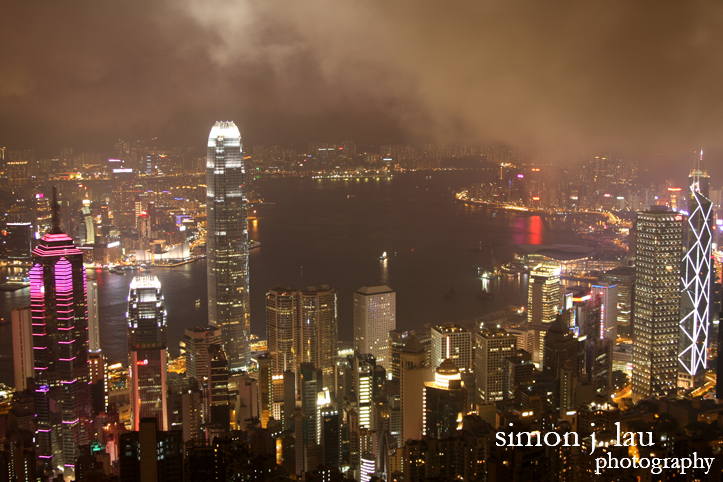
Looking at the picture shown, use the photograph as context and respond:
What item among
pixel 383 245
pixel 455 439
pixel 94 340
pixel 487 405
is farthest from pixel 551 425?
pixel 383 245

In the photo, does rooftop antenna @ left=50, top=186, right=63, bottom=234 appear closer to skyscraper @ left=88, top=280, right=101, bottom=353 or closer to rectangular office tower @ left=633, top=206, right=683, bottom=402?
skyscraper @ left=88, top=280, right=101, bottom=353

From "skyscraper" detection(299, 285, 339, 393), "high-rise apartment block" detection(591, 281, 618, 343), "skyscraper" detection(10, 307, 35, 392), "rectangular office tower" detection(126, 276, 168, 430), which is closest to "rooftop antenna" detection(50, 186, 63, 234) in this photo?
"skyscraper" detection(10, 307, 35, 392)

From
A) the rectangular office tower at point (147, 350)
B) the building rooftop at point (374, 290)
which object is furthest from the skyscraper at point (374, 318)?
the rectangular office tower at point (147, 350)

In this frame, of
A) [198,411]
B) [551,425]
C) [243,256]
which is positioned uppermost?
[243,256]

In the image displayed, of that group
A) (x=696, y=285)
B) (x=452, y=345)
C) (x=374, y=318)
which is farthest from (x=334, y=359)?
(x=696, y=285)

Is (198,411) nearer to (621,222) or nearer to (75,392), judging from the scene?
(75,392)

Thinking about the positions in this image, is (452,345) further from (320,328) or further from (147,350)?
(147,350)
